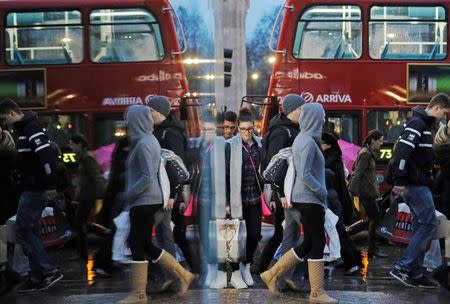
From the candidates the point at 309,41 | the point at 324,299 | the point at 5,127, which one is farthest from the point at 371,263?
the point at 5,127

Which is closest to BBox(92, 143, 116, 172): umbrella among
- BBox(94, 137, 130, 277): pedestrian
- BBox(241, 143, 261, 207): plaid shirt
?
BBox(94, 137, 130, 277): pedestrian

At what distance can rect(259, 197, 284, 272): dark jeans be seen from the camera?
309 inches

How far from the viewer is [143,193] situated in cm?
509

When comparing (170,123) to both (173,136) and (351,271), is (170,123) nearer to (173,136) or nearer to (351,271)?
(173,136)

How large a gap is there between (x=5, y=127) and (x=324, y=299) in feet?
8.45

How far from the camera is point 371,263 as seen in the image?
8969 millimetres

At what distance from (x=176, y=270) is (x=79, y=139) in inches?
67.6

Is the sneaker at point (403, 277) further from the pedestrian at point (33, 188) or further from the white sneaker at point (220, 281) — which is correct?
the pedestrian at point (33, 188)

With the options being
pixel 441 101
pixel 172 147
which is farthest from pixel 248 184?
pixel 172 147

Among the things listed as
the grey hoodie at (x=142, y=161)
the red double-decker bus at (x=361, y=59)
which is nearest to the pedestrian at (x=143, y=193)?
the grey hoodie at (x=142, y=161)

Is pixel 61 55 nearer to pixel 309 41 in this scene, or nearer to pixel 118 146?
pixel 118 146

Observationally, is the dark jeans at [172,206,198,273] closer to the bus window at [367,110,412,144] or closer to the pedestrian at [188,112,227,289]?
the pedestrian at [188,112,227,289]

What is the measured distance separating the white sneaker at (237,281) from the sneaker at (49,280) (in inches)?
53.9

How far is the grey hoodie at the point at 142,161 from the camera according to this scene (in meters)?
4.87
